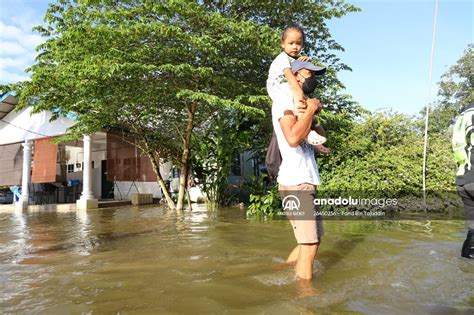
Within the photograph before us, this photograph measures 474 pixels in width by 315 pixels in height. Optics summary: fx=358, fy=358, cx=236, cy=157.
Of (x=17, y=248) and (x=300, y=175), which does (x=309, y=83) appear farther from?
(x=17, y=248)

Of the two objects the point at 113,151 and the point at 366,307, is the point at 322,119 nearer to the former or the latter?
the point at 366,307

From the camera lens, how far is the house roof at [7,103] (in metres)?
14.5

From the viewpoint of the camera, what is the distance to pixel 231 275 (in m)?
3.16

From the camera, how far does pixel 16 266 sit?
370cm

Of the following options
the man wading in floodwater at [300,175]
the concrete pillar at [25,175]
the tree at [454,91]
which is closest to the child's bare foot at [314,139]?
the man wading in floodwater at [300,175]

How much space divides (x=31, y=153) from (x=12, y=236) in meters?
9.68

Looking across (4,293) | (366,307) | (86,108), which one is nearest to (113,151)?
(86,108)

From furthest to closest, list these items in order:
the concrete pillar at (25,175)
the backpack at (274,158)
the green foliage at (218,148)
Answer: the concrete pillar at (25,175), the green foliage at (218,148), the backpack at (274,158)

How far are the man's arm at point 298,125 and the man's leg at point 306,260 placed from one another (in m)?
0.81

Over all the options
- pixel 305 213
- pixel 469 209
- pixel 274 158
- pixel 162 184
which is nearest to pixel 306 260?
pixel 305 213

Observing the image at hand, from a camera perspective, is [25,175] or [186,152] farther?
[25,175]

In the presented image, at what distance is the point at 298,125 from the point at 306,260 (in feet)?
3.54

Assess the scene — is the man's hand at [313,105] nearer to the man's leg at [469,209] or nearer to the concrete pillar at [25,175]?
the man's leg at [469,209]

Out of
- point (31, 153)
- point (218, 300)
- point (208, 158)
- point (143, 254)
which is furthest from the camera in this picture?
point (31, 153)
